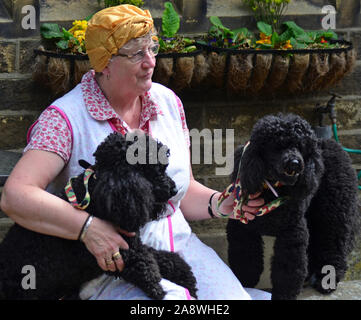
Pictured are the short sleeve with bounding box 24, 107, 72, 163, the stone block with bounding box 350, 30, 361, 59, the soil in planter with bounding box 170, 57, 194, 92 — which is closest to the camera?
the short sleeve with bounding box 24, 107, 72, 163

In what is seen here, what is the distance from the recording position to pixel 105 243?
1.85m

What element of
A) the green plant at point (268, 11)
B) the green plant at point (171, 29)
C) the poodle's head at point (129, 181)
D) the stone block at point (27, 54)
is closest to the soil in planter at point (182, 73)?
the green plant at point (171, 29)

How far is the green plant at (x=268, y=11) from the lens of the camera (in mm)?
3352

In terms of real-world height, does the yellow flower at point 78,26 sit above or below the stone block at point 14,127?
above

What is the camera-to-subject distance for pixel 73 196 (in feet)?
6.15

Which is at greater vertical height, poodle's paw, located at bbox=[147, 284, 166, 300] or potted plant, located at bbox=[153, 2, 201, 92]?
potted plant, located at bbox=[153, 2, 201, 92]

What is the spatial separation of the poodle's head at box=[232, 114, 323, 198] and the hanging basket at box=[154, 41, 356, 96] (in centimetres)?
107

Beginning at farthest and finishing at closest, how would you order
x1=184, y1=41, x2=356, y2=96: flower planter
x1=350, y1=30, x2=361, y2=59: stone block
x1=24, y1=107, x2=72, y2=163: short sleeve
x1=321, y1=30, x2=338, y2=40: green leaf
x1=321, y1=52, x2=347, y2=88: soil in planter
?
x1=350, y1=30, x2=361, y2=59: stone block
x1=321, y1=30, x2=338, y2=40: green leaf
x1=321, y1=52, x2=347, y2=88: soil in planter
x1=184, y1=41, x2=356, y2=96: flower planter
x1=24, y1=107, x2=72, y2=163: short sleeve

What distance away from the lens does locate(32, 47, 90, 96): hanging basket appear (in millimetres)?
2828

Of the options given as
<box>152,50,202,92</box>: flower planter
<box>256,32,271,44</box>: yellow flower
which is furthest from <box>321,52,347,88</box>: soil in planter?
<box>152,50,202,92</box>: flower planter

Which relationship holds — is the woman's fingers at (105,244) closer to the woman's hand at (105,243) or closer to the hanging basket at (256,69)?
the woman's hand at (105,243)

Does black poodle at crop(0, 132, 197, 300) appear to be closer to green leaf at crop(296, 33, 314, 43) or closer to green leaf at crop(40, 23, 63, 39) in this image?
green leaf at crop(40, 23, 63, 39)

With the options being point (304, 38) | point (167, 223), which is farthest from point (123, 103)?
point (304, 38)

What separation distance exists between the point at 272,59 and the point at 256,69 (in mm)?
107
